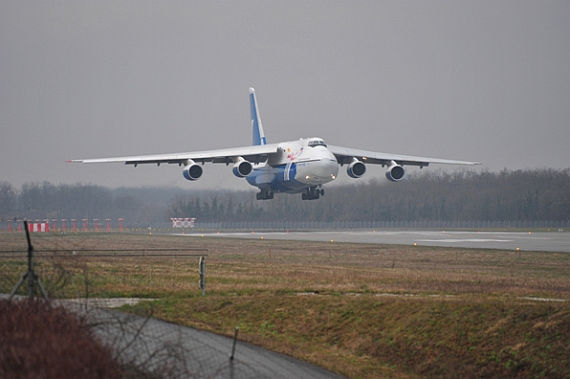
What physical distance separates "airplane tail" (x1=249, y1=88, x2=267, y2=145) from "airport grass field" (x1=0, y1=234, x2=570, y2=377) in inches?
1697

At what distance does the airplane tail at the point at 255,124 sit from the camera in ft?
232

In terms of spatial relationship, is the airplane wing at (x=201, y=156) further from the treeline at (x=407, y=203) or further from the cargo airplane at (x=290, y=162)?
the treeline at (x=407, y=203)

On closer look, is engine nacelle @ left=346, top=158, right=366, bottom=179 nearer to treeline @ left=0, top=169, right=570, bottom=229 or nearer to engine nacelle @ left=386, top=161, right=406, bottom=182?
engine nacelle @ left=386, top=161, right=406, bottom=182

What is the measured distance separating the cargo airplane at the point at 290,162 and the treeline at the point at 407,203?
90.5 feet

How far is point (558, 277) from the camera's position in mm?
28016

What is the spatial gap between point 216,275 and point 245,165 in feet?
101

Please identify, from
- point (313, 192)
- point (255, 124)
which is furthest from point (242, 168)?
point (255, 124)

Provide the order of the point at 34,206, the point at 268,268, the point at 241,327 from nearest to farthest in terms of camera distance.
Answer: the point at 241,327, the point at 268,268, the point at 34,206

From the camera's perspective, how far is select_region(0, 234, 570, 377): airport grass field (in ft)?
48.8

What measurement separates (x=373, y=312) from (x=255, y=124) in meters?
55.5

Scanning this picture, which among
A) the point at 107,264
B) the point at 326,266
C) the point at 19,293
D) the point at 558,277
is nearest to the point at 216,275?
the point at 107,264

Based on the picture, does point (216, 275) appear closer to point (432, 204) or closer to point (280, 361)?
point (280, 361)

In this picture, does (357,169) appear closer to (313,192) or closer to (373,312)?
(313,192)

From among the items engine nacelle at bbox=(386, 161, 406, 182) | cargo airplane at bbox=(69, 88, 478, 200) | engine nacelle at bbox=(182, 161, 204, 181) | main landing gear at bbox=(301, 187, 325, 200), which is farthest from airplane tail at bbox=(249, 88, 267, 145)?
engine nacelle at bbox=(182, 161, 204, 181)
